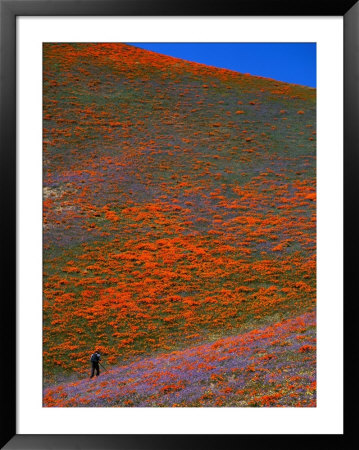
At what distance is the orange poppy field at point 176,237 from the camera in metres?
10.1

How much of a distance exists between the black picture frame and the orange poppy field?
2.15 metres

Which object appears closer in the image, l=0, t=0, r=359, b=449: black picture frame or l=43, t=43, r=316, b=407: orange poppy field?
l=0, t=0, r=359, b=449: black picture frame

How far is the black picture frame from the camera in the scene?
16.9ft

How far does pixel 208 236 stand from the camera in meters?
21.4

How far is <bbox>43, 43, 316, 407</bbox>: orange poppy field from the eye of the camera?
1012cm
